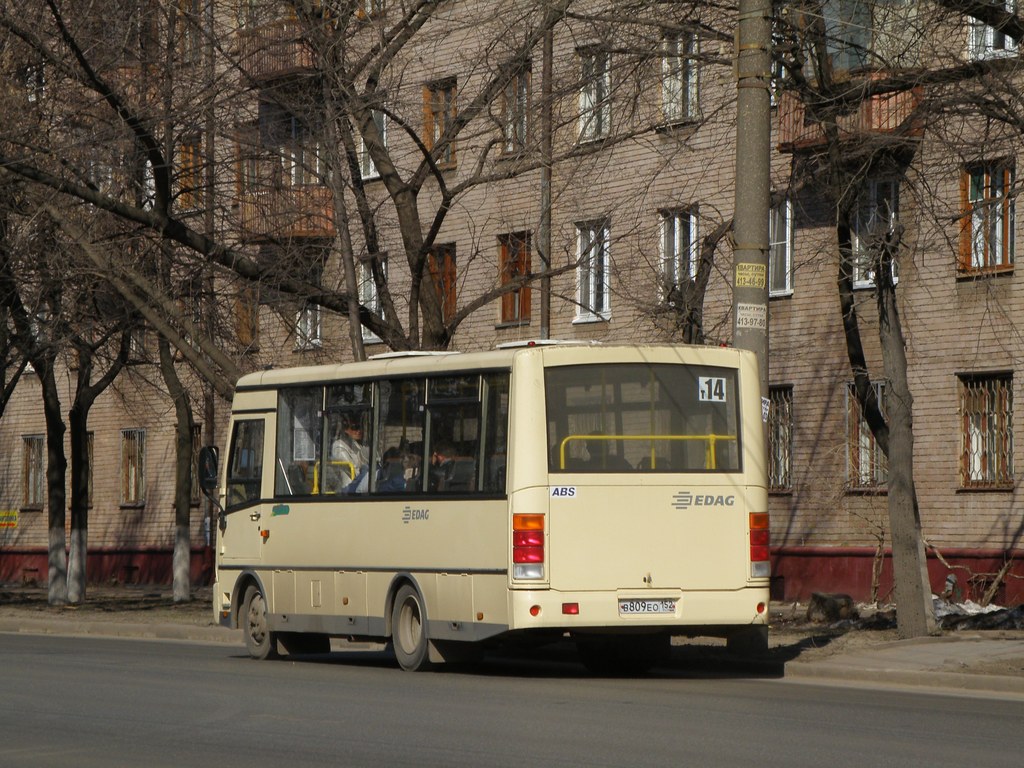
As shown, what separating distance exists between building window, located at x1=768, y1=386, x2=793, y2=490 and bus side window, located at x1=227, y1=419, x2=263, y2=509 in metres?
13.1

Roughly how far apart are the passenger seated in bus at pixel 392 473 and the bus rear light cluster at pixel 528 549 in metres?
2.03

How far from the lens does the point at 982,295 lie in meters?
28.9

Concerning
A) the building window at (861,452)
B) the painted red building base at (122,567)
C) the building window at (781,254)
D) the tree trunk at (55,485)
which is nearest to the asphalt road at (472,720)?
the building window at (861,452)

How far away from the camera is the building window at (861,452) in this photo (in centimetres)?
3019

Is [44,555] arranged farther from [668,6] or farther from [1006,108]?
[1006,108]

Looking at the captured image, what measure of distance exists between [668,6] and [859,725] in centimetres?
928

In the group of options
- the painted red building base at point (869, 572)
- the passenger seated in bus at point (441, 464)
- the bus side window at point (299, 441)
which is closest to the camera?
the passenger seated in bus at point (441, 464)

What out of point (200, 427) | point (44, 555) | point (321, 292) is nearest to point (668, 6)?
point (321, 292)

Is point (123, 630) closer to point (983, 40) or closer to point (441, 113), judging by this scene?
point (441, 113)

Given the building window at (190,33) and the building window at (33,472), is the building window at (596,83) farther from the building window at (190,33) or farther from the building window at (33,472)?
the building window at (33,472)

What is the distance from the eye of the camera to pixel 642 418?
1662 cm

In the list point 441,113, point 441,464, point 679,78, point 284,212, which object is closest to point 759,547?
point 441,464

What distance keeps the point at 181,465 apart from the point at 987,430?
14229mm

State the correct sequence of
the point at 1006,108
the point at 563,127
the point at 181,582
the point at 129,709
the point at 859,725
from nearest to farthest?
the point at 859,725
the point at 129,709
the point at 1006,108
the point at 563,127
the point at 181,582
